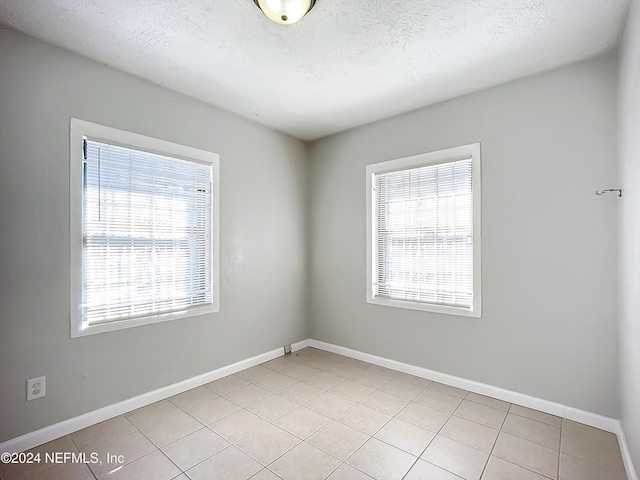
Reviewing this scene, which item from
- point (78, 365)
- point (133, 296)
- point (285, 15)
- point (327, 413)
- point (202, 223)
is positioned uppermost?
point (285, 15)

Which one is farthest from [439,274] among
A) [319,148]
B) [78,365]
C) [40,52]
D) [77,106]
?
[40,52]

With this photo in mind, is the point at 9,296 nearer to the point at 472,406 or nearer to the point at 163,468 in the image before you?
the point at 163,468

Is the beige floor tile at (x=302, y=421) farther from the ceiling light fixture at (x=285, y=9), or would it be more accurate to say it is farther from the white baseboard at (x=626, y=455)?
the ceiling light fixture at (x=285, y=9)

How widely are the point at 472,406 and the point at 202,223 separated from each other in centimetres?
281

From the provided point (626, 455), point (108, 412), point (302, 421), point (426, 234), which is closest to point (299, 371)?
point (302, 421)

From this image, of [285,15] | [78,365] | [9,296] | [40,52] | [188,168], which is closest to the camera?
[285,15]

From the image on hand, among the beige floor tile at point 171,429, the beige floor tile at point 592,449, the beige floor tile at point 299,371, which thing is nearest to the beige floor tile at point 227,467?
the beige floor tile at point 171,429

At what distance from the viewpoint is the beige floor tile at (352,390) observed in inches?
109

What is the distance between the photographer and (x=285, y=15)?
1.80 m

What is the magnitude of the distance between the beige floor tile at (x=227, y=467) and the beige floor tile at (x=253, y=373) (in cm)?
111

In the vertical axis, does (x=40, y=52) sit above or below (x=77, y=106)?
above

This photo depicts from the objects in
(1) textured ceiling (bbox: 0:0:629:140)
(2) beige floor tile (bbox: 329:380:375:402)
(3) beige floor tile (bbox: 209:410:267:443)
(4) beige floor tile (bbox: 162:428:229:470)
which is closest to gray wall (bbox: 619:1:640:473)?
(1) textured ceiling (bbox: 0:0:629:140)

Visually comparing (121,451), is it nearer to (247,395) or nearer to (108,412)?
(108,412)

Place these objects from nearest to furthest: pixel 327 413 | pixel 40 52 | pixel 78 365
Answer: pixel 40 52, pixel 78 365, pixel 327 413
